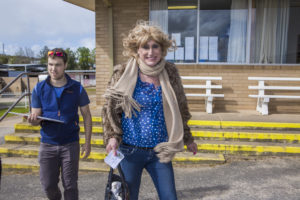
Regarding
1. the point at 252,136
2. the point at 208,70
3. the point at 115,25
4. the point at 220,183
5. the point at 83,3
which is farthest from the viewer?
the point at 83,3

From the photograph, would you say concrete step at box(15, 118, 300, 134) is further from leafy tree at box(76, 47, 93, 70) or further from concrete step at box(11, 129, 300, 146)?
leafy tree at box(76, 47, 93, 70)

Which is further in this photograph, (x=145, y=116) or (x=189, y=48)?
(x=189, y=48)

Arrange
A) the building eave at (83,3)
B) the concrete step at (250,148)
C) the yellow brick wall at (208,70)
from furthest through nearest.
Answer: the building eave at (83,3)
the yellow brick wall at (208,70)
the concrete step at (250,148)

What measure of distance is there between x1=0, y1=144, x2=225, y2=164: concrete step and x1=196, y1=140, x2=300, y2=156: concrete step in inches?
5.8

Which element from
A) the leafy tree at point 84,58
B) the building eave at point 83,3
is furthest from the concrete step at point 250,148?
the leafy tree at point 84,58

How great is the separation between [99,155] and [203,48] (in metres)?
4.08

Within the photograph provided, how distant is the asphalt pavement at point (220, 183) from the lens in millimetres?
3172

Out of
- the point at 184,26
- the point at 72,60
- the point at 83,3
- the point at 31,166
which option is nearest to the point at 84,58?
the point at 72,60

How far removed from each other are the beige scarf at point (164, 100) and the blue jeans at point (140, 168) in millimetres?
68

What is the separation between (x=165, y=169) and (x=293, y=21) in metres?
6.65

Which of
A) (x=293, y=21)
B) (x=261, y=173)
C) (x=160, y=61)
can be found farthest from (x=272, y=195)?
(x=293, y=21)

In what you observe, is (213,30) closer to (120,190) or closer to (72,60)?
(120,190)

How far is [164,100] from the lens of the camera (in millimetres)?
1859

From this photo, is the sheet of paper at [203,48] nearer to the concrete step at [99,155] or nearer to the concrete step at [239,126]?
the concrete step at [239,126]
